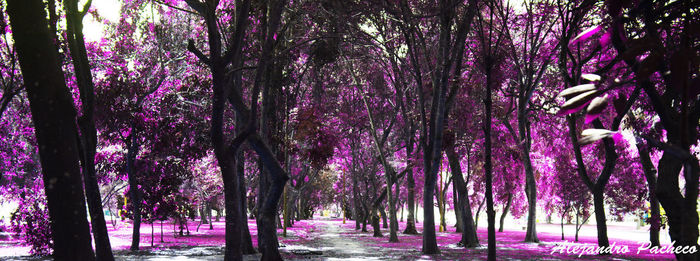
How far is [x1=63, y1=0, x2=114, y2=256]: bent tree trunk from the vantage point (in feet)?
30.6

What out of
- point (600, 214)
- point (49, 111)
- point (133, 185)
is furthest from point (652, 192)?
point (49, 111)

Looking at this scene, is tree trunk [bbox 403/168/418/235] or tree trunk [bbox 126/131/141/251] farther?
tree trunk [bbox 403/168/418/235]

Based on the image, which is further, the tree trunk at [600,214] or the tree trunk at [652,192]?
the tree trunk at [652,192]

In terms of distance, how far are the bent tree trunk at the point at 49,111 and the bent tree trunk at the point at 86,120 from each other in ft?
18.1

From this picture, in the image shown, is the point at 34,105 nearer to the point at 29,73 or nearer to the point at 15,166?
the point at 29,73

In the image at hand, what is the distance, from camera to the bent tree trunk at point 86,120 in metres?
9.34

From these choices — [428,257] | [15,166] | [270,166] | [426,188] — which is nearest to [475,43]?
[426,188]

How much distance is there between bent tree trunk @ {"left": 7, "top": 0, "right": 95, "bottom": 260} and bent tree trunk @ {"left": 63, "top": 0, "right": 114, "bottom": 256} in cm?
550

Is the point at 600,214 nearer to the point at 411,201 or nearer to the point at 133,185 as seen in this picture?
the point at 411,201

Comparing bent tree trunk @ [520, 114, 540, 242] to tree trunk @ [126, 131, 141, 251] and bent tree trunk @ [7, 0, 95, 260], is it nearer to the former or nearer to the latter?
tree trunk @ [126, 131, 141, 251]

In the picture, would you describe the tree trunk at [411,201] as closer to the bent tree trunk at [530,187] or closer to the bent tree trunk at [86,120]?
the bent tree trunk at [530,187]

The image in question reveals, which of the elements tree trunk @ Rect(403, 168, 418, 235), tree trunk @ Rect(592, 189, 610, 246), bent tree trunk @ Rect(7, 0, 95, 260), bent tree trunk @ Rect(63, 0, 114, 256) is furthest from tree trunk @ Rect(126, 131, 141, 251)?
bent tree trunk @ Rect(7, 0, 95, 260)

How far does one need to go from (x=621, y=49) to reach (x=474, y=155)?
2201 centimetres

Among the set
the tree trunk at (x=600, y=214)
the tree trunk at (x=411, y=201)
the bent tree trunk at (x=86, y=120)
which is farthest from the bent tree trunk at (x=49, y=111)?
the tree trunk at (x=411, y=201)
